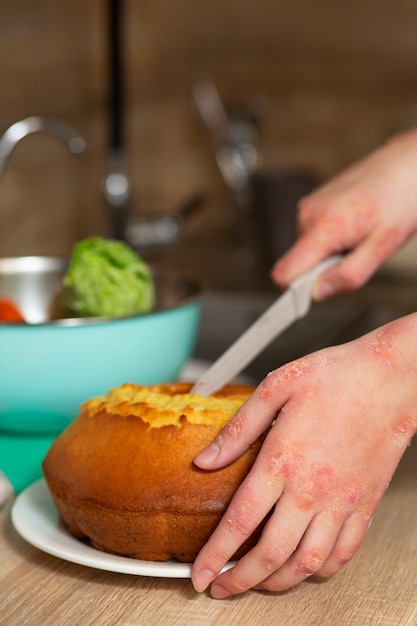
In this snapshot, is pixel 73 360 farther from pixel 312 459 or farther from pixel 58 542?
pixel 312 459

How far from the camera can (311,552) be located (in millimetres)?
685

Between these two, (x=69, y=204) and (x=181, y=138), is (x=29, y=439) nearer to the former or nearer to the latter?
(x=69, y=204)

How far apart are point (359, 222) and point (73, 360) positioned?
355mm

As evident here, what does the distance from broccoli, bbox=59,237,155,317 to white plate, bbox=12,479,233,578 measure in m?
0.29

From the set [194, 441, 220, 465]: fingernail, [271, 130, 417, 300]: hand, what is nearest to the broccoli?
[271, 130, 417, 300]: hand

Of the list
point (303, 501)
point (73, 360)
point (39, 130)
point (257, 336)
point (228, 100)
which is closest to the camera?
point (303, 501)

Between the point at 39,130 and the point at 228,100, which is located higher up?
the point at 39,130

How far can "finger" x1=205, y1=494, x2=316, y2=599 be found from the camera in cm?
67

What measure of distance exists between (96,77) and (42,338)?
144 centimetres

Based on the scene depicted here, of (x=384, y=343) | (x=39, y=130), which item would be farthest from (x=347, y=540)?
(x=39, y=130)

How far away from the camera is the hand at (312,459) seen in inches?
26.6

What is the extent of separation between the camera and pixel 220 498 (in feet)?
2.34

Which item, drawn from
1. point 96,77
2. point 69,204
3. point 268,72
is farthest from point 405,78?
point 69,204

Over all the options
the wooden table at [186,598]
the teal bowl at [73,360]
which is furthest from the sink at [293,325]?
the wooden table at [186,598]
